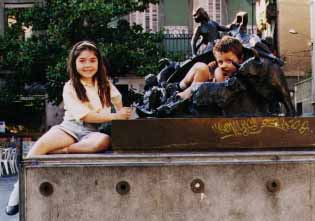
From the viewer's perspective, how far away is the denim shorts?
6.38m

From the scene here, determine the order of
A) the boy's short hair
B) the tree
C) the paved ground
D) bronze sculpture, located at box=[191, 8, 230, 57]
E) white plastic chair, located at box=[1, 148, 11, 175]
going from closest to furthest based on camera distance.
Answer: the boy's short hair → bronze sculpture, located at box=[191, 8, 230, 57] → the paved ground → the tree → white plastic chair, located at box=[1, 148, 11, 175]

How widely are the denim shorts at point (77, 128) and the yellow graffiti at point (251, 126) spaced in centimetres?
105

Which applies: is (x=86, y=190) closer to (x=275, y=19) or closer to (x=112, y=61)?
(x=112, y=61)

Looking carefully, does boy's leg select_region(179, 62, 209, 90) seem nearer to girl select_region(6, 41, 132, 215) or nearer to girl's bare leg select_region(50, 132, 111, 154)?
girl select_region(6, 41, 132, 215)

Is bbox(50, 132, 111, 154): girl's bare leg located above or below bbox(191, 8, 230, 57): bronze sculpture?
below

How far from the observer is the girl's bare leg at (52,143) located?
248 inches

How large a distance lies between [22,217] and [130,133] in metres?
1.10

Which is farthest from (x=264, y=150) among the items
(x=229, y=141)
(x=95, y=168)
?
(x=95, y=168)

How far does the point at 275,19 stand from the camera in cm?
3738

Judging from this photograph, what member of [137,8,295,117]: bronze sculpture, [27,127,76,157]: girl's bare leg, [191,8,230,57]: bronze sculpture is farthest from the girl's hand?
[191,8,230,57]: bronze sculpture

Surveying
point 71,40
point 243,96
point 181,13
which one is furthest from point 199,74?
point 181,13

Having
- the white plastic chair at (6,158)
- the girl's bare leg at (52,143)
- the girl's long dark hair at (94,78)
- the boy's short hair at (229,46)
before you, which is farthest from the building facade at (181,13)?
the girl's bare leg at (52,143)

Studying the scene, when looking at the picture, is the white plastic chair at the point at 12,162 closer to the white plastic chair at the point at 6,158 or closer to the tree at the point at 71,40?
the white plastic chair at the point at 6,158

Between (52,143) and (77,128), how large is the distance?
258 millimetres
